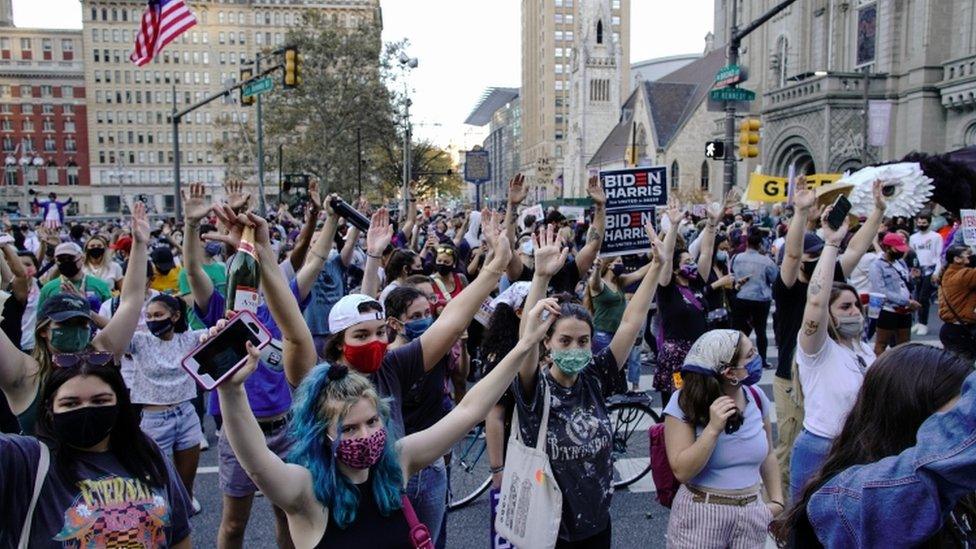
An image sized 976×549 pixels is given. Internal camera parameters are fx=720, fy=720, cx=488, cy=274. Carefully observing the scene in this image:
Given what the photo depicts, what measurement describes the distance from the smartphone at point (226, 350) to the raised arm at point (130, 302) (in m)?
1.98

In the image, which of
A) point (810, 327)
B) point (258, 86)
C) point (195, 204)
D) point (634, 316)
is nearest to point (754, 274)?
point (810, 327)

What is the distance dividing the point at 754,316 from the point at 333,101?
33837mm

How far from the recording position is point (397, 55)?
132 feet

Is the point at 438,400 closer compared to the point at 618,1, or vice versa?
the point at 438,400

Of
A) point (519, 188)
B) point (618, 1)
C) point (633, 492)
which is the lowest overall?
point (633, 492)

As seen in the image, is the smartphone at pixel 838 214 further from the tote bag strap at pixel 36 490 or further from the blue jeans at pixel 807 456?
the tote bag strap at pixel 36 490

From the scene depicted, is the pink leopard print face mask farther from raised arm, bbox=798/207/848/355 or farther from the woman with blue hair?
raised arm, bbox=798/207/848/355

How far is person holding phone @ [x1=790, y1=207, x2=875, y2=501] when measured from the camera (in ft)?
12.5

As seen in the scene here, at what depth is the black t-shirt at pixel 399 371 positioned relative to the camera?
3371mm

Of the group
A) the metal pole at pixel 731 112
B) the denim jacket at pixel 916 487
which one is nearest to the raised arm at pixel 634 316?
the denim jacket at pixel 916 487

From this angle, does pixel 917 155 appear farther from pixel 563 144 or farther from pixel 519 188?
pixel 563 144

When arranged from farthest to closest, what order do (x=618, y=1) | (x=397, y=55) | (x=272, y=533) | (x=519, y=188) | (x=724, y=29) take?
(x=618, y=1)
(x=724, y=29)
(x=397, y=55)
(x=519, y=188)
(x=272, y=533)

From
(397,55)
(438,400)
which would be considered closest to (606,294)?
(438,400)

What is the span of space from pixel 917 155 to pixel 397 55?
3654 centimetres
